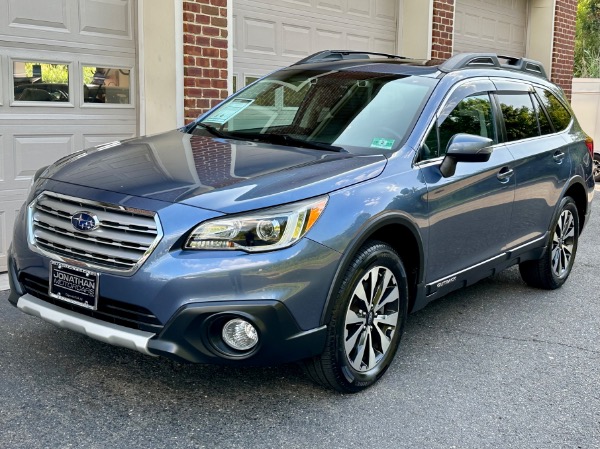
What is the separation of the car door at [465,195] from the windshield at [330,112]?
22 centimetres

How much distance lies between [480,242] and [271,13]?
14.9 feet

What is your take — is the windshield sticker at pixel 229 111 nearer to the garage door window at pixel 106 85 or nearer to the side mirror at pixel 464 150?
the side mirror at pixel 464 150

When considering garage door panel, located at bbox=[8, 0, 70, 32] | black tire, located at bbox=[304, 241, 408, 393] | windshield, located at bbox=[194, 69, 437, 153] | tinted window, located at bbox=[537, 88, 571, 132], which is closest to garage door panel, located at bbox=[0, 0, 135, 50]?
garage door panel, located at bbox=[8, 0, 70, 32]

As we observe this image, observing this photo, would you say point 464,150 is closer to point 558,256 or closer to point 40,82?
point 558,256

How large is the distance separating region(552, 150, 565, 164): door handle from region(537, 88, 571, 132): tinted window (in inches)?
10.7

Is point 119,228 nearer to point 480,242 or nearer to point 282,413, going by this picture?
point 282,413

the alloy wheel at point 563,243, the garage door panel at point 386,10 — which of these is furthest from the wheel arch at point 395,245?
the garage door panel at point 386,10

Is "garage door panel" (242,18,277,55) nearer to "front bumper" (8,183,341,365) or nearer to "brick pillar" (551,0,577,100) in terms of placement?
"front bumper" (8,183,341,365)

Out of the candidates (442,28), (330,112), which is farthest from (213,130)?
(442,28)

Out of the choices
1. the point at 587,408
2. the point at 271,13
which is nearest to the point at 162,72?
the point at 271,13

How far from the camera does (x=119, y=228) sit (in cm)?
339

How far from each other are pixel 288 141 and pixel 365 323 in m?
1.18

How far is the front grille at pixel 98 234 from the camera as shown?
3.32m

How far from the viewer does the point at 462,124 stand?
4.70m
